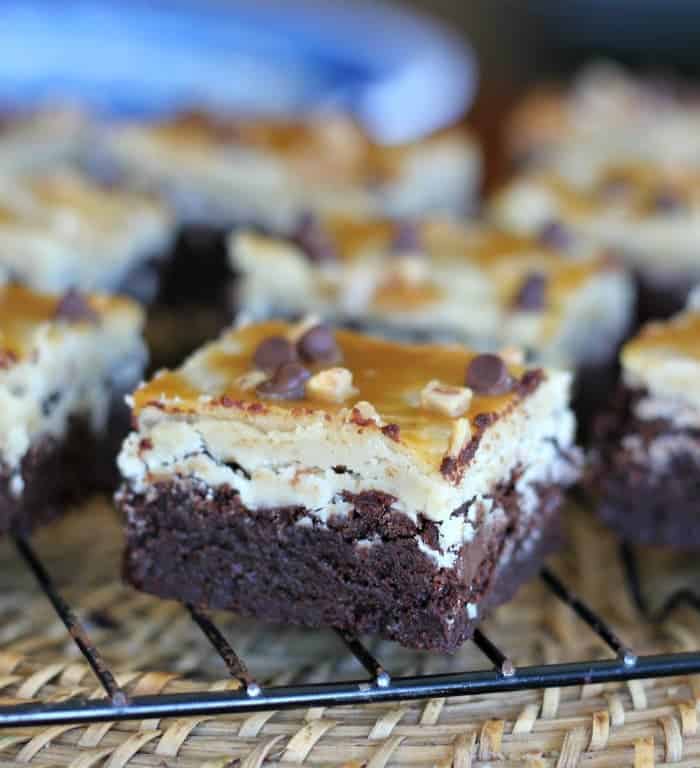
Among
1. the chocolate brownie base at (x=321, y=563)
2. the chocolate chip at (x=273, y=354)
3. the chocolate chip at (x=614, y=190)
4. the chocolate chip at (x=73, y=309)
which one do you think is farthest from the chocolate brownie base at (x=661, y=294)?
the chocolate chip at (x=73, y=309)

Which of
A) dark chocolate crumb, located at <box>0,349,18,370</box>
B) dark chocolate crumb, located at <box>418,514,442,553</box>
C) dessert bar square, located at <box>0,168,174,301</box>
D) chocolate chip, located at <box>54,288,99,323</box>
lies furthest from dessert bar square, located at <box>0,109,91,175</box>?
dark chocolate crumb, located at <box>418,514,442,553</box>

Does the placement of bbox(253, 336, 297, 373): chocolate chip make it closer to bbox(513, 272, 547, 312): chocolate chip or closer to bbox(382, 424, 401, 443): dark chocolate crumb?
bbox(382, 424, 401, 443): dark chocolate crumb

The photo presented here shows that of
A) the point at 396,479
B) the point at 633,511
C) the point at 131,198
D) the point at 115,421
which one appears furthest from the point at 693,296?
the point at 131,198

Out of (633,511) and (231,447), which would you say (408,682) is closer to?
(231,447)

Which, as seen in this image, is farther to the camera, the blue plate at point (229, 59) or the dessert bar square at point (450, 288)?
the blue plate at point (229, 59)

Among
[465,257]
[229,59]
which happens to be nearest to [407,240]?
[465,257]

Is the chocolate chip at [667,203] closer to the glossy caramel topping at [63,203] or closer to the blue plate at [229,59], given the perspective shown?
the glossy caramel topping at [63,203]

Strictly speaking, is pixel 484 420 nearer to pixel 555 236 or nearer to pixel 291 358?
pixel 291 358
